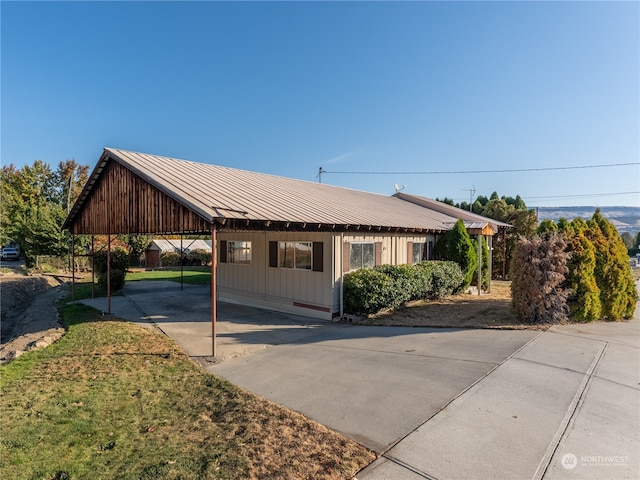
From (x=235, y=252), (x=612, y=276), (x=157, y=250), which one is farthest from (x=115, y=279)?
(x=612, y=276)

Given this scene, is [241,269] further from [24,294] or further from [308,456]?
[24,294]

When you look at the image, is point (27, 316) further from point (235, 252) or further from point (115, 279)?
point (235, 252)

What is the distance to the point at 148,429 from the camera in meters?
4.35

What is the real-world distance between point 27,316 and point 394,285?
1225 cm

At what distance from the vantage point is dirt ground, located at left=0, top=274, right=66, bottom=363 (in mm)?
8627

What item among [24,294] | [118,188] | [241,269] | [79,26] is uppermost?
[79,26]

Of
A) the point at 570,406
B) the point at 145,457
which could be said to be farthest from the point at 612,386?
the point at 145,457

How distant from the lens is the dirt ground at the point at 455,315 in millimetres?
9586

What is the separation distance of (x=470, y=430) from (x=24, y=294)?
21.2 metres

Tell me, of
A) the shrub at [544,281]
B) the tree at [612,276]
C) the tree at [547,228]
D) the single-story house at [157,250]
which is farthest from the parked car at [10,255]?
the tree at [612,276]

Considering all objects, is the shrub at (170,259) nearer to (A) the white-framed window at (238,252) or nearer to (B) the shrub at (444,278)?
(A) the white-framed window at (238,252)

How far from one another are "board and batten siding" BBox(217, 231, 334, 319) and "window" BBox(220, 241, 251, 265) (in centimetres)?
12

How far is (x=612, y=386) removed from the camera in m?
5.41

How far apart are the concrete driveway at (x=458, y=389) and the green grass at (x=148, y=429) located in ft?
1.31
